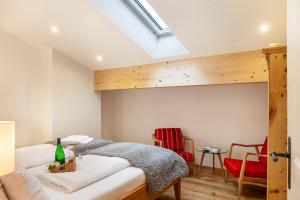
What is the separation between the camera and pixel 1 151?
4.83 feet

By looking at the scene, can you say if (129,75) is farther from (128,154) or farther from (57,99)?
Result: (128,154)

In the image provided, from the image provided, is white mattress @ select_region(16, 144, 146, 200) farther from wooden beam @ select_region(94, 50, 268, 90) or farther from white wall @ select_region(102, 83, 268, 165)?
white wall @ select_region(102, 83, 268, 165)

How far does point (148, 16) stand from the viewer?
137 inches

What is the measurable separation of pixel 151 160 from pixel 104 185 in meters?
0.69

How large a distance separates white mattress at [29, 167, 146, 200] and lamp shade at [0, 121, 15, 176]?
1.24 feet

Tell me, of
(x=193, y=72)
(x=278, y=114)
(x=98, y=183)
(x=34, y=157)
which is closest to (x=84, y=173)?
(x=98, y=183)

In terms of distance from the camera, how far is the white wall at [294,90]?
2.93 ft

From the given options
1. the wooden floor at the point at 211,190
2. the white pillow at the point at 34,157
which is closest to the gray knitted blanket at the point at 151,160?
the white pillow at the point at 34,157

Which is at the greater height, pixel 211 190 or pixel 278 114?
pixel 278 114

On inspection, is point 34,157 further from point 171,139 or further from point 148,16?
point 148,16

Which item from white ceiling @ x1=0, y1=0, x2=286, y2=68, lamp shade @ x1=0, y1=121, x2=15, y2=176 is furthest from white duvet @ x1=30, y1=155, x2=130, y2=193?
white ceiling @ x1=0, y1=0, x2=286, y2=68

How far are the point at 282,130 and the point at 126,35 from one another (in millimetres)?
2382

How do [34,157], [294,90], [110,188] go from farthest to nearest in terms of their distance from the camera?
[34,157] → [110,188] → [294,90]

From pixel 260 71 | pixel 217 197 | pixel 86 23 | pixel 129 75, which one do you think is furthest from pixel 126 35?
pixel 217 197
